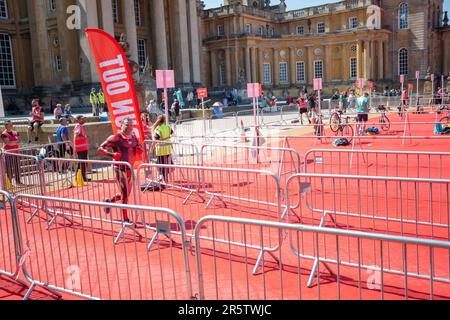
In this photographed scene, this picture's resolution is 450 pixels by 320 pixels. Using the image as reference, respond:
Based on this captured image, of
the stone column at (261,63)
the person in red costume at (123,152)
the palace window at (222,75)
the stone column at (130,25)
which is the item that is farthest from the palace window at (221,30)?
the person in red costume at (123,152)

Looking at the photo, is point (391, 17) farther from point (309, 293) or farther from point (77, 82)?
point (309, 293)

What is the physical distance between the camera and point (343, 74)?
63750 mm

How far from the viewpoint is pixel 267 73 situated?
214ft

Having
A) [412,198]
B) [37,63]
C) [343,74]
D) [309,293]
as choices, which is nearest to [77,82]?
[37,63]

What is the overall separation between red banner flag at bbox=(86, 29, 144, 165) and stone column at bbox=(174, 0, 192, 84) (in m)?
35.5

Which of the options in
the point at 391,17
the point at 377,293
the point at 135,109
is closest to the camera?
the point at 377,293

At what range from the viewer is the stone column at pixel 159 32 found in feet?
142

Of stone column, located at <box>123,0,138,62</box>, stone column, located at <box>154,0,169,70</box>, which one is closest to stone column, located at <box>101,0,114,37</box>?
stone column, located at <box>123,0,138,62</box>

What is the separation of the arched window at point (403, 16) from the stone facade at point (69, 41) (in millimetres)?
33676

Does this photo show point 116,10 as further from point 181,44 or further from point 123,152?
point 123,152

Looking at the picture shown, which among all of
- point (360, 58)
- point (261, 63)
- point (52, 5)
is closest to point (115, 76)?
point (52, 5)

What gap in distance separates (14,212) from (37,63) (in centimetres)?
3719

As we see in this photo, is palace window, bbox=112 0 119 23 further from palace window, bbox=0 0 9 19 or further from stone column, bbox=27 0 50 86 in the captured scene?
palace window, bbox=0 0 9 19

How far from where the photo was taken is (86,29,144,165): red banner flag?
10.3 metres
